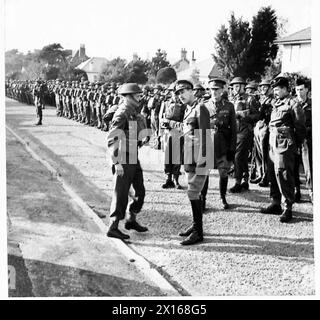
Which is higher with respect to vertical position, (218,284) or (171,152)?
(171,152)

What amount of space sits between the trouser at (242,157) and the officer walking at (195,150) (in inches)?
101

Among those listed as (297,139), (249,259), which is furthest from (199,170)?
(297,139)

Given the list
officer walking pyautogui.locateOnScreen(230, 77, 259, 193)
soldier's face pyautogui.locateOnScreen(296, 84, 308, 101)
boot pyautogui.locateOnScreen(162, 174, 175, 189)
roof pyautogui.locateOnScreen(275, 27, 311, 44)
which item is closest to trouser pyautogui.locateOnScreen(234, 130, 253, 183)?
officer walking pyautogui.locateOnScreen(230, 77, 259, 193)

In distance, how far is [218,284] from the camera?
4.18m

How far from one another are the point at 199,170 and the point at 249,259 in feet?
4.09

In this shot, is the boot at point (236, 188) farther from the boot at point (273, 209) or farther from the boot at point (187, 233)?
the boot at point (187, 233)

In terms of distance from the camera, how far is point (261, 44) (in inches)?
408

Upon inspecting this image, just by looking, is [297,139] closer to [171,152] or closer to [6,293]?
[171,152]

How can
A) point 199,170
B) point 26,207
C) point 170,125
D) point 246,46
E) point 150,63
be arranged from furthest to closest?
point 150,63 < point 246,46 < point 170,125 < point 26,207 < point 199,170

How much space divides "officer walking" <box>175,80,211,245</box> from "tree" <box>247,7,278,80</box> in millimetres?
3154

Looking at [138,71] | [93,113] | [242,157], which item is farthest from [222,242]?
[93,113]

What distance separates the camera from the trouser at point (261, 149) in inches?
295

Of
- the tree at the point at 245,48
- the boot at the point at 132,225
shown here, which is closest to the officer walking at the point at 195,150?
the boot at the point at 132,225
